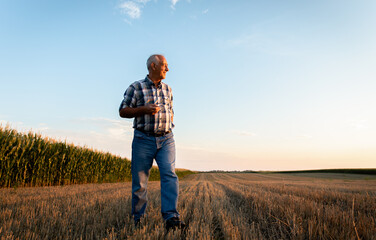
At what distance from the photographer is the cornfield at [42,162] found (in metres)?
9.27

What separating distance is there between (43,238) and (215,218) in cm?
225

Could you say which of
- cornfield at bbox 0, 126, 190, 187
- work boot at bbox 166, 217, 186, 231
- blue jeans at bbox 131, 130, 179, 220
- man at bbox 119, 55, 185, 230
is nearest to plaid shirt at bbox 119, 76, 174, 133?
man at bbox 119, 55, 185, 230

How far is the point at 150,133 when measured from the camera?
3100mm

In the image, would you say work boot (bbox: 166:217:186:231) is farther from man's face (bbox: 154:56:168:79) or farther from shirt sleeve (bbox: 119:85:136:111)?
man's face (bbox: 154:56:168:79)

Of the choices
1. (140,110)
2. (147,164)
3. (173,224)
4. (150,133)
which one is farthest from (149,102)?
(173,224)

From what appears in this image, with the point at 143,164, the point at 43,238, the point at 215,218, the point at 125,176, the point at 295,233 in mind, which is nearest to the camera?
the point at 43,238

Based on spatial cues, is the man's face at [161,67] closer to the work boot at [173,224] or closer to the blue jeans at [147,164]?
the blue jeans at [147,164]

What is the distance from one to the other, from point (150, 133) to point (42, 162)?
9.80m

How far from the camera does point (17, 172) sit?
31.1ft

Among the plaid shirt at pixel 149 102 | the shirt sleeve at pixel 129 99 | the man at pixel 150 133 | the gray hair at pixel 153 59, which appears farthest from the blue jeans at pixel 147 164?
the gray hair at pixel 153 59

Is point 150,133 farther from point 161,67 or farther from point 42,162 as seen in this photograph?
point 42,162

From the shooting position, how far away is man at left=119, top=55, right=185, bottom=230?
3002 millimetres

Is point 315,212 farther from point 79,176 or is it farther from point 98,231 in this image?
point 79,176

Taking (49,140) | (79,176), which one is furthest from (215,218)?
(79,176)
